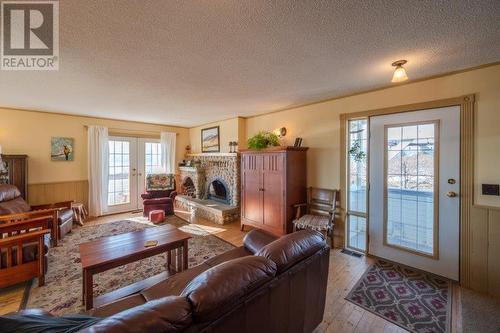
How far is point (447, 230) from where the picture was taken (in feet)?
7.89

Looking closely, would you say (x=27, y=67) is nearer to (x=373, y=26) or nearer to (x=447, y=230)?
(x=373, y=26)

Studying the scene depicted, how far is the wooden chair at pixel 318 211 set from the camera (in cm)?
304

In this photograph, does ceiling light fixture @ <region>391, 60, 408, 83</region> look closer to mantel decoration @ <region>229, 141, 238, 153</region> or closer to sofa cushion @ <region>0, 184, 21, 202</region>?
mantel decoration @ <region>229, 141, 238, 153</region>

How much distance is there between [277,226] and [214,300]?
261 cm

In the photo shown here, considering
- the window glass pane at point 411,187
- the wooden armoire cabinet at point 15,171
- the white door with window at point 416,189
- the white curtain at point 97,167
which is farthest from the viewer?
the white curtain at point 97,167

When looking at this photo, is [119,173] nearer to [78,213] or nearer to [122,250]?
[78,213]

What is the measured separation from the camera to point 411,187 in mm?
2654

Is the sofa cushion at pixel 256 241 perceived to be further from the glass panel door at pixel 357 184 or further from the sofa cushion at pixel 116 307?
the glass panel door at pixel 357 184

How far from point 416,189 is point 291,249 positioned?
7.17ft

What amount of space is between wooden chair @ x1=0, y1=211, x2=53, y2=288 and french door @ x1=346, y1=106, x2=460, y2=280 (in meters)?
3.86

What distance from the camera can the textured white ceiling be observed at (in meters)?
1.38

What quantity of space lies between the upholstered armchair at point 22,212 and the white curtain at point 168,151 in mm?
2467

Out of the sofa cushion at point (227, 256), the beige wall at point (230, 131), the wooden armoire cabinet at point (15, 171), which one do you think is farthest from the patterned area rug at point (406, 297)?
the wooden armoire cabinet at point (15, 171)

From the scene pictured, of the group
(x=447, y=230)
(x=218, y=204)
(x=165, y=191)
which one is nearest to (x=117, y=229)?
(x=165, y=191)
